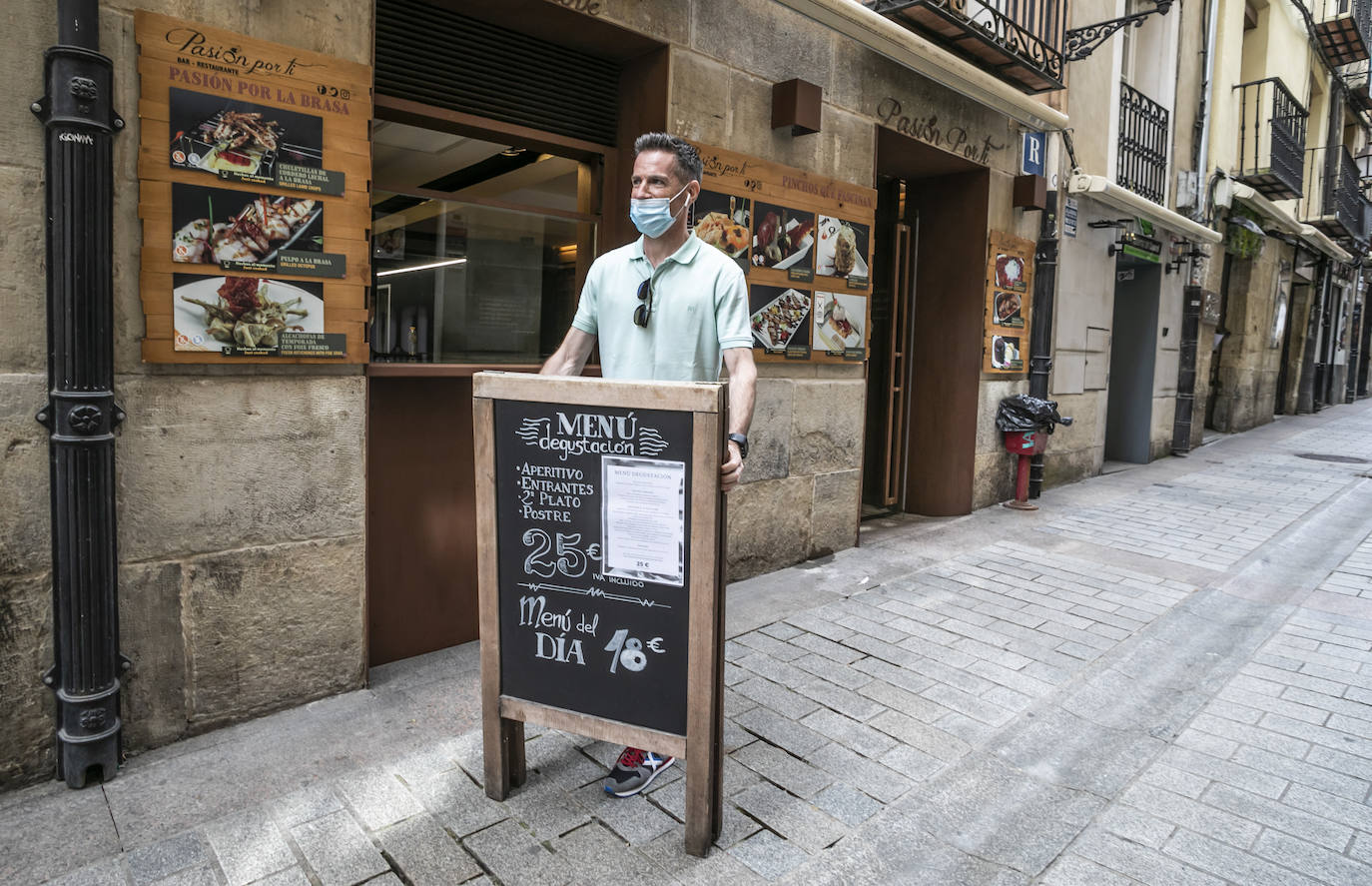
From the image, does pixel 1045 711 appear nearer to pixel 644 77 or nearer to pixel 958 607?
pixel 958 607

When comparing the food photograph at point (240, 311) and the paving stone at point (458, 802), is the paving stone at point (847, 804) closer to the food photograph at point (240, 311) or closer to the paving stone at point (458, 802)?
the paving stone at point (458, 802)

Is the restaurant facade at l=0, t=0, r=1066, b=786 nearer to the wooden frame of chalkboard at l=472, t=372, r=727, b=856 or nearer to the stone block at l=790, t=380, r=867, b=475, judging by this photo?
the stone block at l=790, t=380, r=867, b=475

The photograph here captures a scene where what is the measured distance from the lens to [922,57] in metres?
5.90

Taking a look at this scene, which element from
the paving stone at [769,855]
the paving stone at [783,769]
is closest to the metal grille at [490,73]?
the paving stone at [783,769]

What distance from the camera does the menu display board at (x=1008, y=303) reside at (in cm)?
759

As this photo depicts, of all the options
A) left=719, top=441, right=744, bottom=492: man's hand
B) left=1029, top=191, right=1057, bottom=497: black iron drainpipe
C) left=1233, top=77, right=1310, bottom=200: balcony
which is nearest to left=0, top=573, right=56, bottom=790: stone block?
left=719, top=441, right=744, bottom=492: man's hand

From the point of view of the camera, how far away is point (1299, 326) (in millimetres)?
19109

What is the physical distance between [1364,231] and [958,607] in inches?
896

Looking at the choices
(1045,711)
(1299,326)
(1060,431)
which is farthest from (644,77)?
(1299,326)

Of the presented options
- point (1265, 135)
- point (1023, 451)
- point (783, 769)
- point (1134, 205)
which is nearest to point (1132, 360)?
point (1134, 205)

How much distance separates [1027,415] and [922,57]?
3379 millimetres

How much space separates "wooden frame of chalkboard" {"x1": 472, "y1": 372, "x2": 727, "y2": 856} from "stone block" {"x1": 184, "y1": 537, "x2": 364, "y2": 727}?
1.06 metres

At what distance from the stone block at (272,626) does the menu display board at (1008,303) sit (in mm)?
5945

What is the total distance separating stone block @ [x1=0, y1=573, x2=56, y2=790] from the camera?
2.75m
